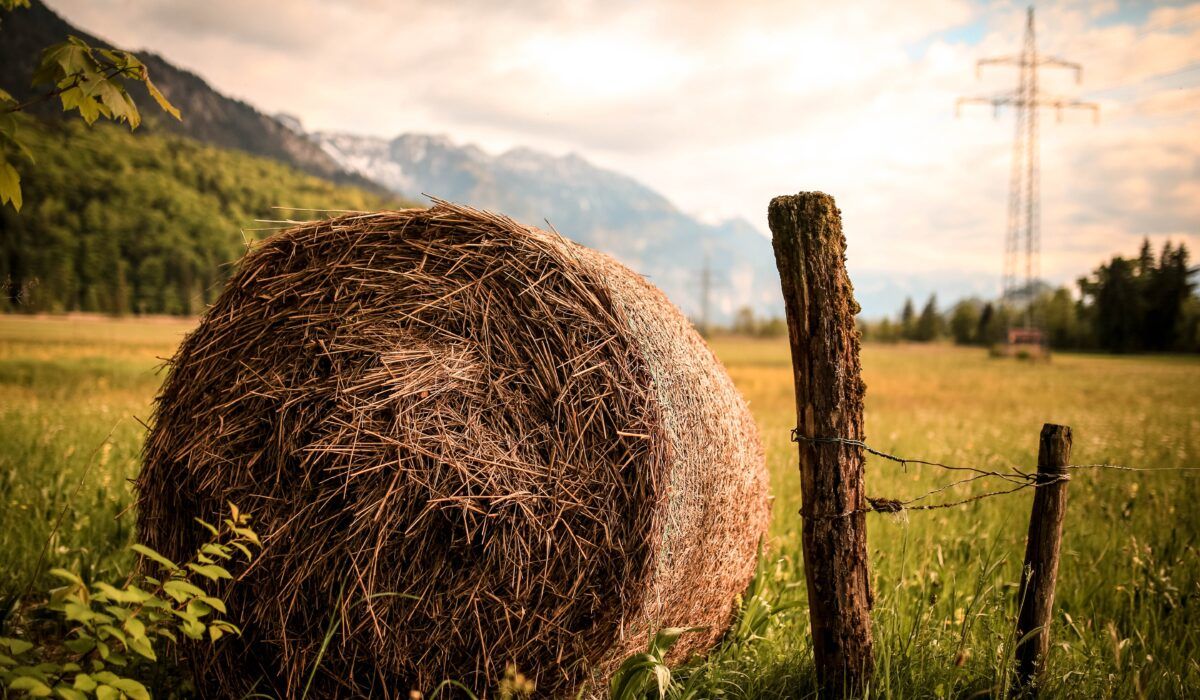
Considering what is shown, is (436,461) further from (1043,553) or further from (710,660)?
(1043,553)

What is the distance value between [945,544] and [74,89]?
658cm

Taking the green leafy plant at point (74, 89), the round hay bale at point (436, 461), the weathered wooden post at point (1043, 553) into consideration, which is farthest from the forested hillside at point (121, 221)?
the weathered wooden post at point (1043, 553)

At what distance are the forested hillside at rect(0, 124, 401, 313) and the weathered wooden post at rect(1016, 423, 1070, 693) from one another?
694 inches

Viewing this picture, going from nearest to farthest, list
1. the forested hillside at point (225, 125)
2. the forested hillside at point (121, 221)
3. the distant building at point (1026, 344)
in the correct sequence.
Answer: the forested hillside at point (121, 221) → the distant building at point (1026, 344) → the forested hillside at point (225, 125)

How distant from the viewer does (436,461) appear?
9.80ft

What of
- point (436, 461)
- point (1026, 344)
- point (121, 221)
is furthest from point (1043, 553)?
point (1026, 344)

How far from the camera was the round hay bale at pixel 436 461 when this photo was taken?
2961 millimetres

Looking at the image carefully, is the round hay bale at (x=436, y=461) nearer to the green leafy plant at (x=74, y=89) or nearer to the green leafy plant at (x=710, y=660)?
the green leafy plant at (x=710, y=660)

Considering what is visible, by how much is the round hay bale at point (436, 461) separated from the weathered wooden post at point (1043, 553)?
1.51 m

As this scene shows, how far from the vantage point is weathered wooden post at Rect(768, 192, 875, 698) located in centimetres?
306

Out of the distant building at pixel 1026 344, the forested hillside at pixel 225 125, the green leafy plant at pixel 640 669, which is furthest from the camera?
the forested hillside at pixel 225 125

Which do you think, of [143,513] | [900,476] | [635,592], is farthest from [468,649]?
[900,476]

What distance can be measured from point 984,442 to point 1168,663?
7629 millimetres

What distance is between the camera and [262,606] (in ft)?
9.89
